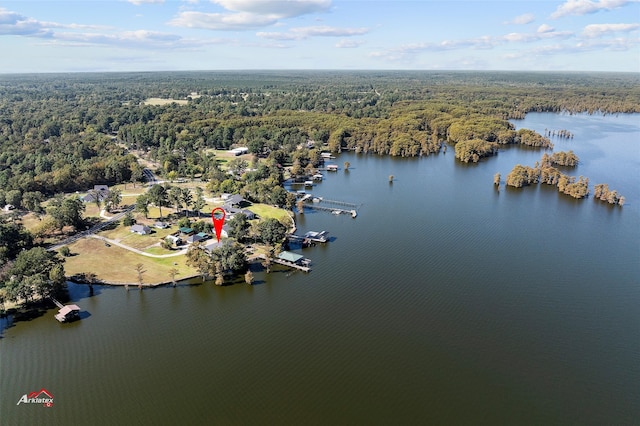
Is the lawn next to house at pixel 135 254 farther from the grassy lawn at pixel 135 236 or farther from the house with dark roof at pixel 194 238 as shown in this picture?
the house with dark roof at pixel 194 238

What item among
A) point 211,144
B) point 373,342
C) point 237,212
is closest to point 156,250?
point 237,212

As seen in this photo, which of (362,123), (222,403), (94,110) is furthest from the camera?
(94,110)

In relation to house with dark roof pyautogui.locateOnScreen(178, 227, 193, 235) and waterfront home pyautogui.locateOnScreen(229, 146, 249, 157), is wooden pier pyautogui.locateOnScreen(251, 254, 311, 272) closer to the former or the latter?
house with dark roof pyautogui.locateOnScreen(178, 227, 193, 235)

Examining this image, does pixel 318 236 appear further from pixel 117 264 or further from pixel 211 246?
pixel 117 264

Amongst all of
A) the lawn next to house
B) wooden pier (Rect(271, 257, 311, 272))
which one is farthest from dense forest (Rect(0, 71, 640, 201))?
wooden pier (Rect(271, 257, 311, 272))

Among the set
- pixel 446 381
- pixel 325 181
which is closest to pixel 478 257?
pixel 446 381

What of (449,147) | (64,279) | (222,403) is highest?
(449,147)

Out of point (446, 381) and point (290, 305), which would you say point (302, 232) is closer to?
point (290, 305)
